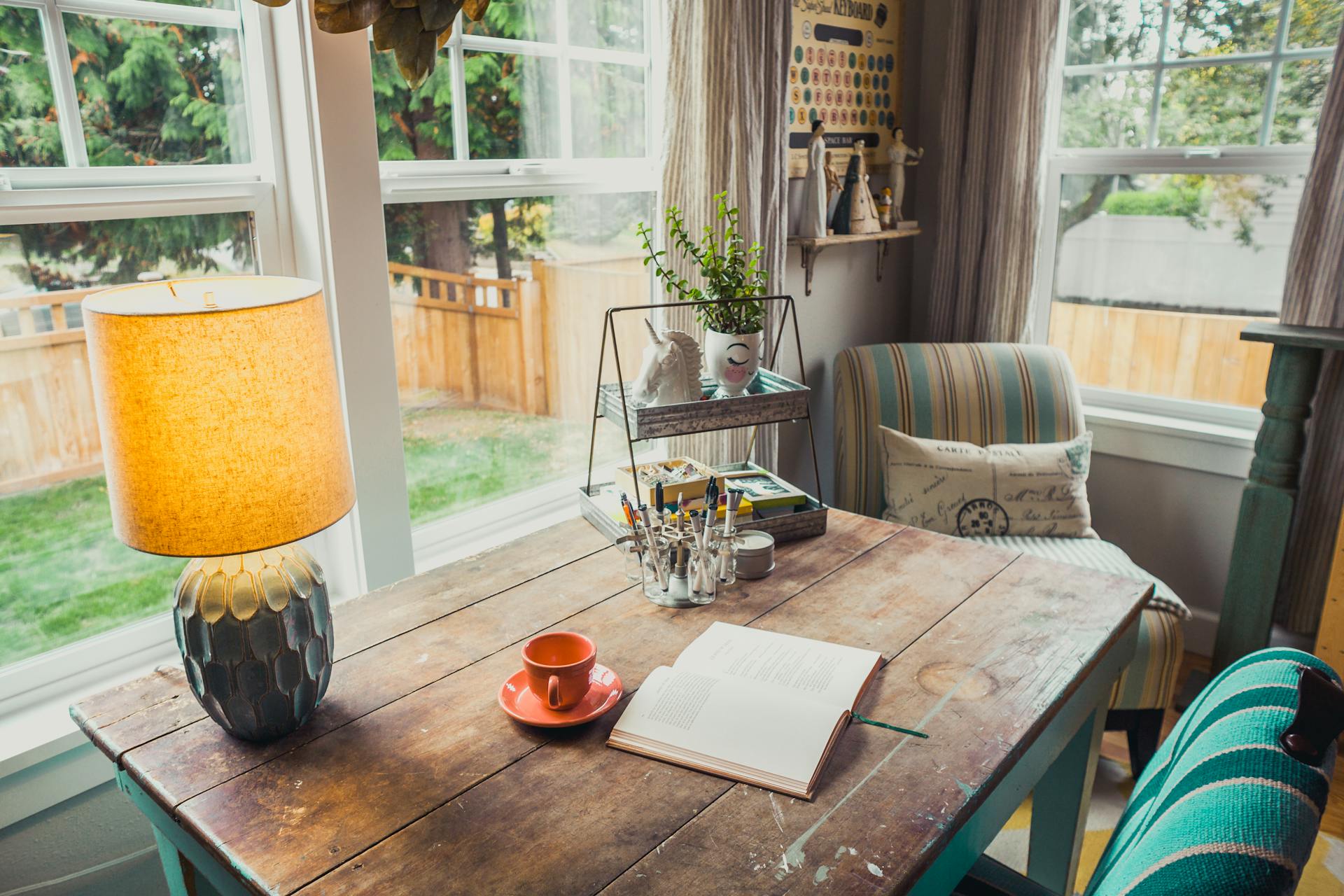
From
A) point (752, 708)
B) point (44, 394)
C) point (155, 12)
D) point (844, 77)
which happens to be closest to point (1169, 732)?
point (752, 708)

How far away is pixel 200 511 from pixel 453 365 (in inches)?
39.8

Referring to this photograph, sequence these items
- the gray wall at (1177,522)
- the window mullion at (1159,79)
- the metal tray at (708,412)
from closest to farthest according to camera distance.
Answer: the metal tray at (708,412)
the window mullion at (1159,79)
the gray wall at (1177,522)

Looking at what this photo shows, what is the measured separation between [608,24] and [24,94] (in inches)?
45.0

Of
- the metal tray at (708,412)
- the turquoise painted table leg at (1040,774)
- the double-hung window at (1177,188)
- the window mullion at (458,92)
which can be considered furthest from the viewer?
the double-hung window at (1177,188)

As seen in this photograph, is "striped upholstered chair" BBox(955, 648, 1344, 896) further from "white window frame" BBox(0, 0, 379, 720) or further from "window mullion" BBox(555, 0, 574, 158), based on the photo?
"window mullion" BBox(555, 0, 574, 158)

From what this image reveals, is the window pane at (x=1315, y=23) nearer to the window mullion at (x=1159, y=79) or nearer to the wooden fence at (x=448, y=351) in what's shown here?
the window mullion at (x=1159, y=79)

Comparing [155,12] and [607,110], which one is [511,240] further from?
[155,12]

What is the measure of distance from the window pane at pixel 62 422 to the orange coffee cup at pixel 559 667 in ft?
2.77

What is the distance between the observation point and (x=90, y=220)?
4.72 feet

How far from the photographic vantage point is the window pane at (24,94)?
1351 mm

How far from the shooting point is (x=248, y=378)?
3.20 ft

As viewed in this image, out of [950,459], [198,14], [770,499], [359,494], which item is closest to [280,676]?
[359,494]

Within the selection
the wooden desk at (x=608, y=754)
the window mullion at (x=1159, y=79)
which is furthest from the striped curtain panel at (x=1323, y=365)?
the wooden desk at (x=608, y=754)

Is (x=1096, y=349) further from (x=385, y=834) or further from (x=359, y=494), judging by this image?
(x=385, y=834)
